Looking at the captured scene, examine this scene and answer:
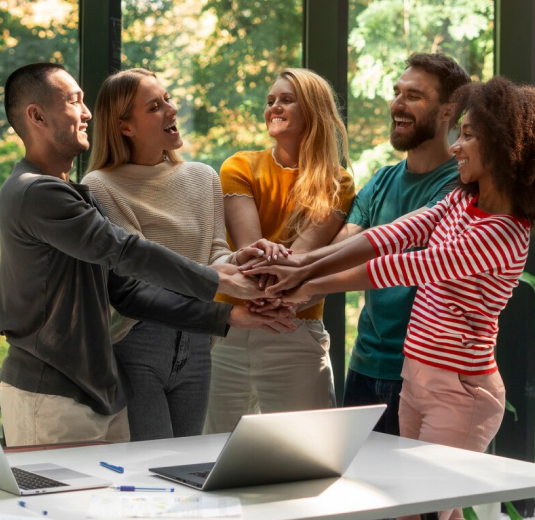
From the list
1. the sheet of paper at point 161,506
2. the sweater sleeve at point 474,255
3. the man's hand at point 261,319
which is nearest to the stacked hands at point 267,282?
the man's hand at point 261,319

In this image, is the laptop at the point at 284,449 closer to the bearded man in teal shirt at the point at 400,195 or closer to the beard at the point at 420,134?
the bearded man in teal shirt at the point at 400,195

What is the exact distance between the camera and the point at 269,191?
314cm

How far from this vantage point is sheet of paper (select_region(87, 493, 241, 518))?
1.58 metres

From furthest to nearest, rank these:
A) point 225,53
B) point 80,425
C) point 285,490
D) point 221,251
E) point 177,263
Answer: point 225,53 → point 221,251 → point 177,263 → point 80,425 → point 285,490

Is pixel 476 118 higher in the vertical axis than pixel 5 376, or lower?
higher

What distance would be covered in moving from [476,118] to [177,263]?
0.99m

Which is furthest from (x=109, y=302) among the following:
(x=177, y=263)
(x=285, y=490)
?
(x=285, y=490)

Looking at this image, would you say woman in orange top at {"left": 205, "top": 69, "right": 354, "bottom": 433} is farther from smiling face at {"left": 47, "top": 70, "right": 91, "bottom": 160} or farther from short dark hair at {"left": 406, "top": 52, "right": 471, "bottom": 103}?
smiling face at {"left": 47, "top": 70, "right": 91, "bottom": 160}

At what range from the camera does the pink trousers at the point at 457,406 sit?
8.14ft

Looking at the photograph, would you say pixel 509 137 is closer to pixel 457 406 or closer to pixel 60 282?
pixel 457 406

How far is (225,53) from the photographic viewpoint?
3703 mm

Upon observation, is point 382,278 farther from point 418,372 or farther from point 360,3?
point 360,3

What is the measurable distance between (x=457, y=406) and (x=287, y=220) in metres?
0.94

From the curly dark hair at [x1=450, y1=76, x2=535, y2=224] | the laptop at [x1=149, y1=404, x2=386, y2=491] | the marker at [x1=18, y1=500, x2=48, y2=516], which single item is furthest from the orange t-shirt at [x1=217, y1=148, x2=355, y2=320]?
the marker at [x1=18, y1=500, x2=48, y2=516]
